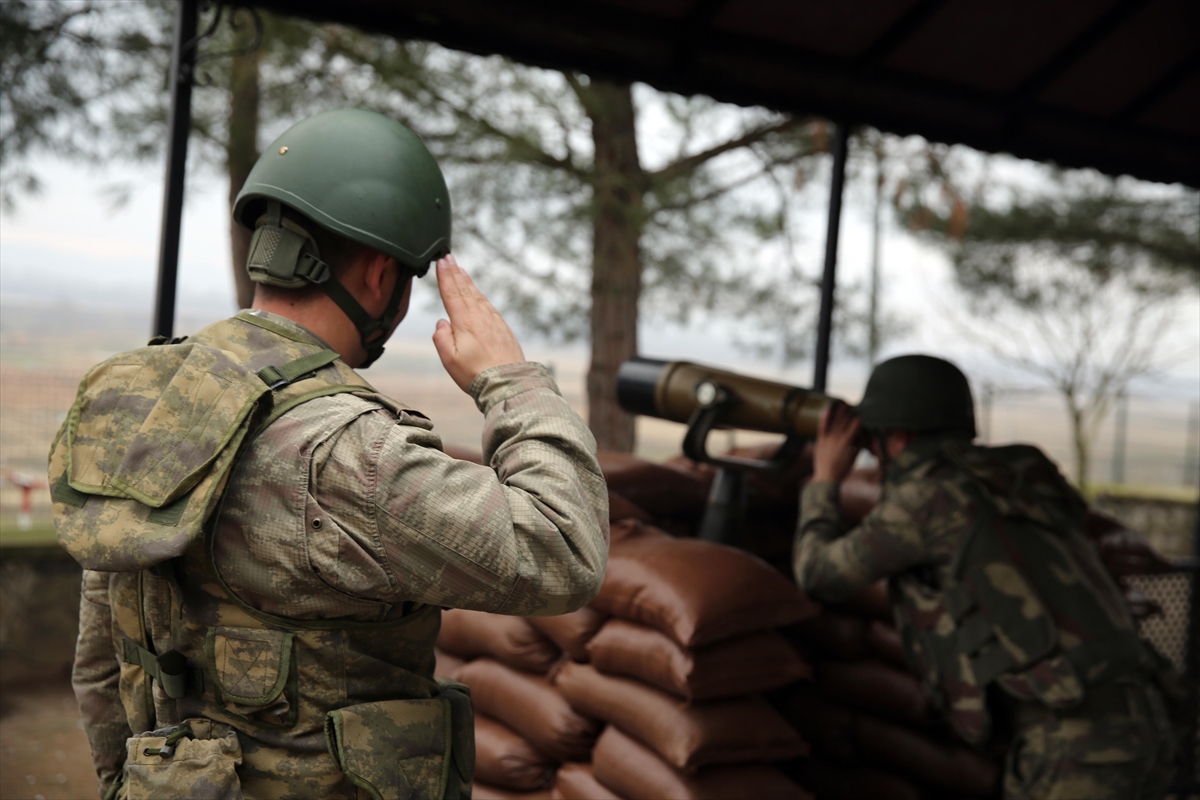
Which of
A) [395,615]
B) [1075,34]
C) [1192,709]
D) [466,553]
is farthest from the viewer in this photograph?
[1075,34]

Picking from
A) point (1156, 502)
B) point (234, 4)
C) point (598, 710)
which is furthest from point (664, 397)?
point (1156, 502)

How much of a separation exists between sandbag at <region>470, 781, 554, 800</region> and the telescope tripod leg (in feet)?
2.86

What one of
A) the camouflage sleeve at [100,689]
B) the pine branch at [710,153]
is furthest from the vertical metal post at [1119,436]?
the camouflage sleeve at [100,689]

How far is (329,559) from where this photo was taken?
1.19 meters

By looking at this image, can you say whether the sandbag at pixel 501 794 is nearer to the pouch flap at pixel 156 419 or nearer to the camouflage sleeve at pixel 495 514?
the camouflage sleeve at pixel 495 514

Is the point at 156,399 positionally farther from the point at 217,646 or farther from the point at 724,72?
the point at 724,72

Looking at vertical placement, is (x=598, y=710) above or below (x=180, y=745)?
below

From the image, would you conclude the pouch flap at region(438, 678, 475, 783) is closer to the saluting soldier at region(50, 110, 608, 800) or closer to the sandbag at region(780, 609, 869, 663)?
the saluting soldier at region(50, 110, 608, 800)

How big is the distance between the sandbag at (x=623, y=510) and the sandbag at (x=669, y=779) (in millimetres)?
660

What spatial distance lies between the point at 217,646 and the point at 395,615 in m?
0.23

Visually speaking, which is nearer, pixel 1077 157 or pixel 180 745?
pixel 180 745

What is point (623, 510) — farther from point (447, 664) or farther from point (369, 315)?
point (369, 315)

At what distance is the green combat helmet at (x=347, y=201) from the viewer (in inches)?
53.4

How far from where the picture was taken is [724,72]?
10.0 feet
